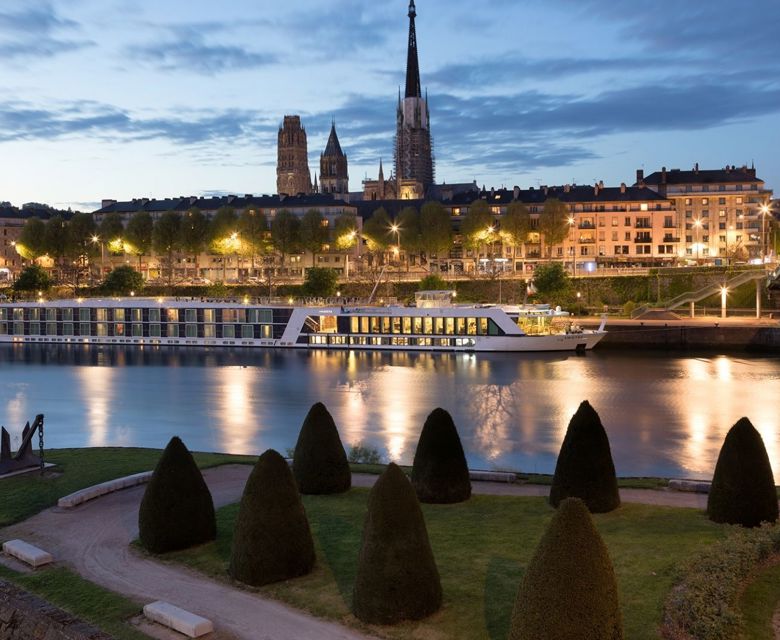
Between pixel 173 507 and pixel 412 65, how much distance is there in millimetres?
177048

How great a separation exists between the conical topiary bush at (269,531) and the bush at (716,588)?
5373 millimetres

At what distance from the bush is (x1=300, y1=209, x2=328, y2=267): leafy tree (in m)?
100

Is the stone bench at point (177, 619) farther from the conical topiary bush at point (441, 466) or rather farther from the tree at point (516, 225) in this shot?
the tree at point (516, 225)

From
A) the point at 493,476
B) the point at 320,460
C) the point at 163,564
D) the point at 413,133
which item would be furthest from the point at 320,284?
the point at 413,133

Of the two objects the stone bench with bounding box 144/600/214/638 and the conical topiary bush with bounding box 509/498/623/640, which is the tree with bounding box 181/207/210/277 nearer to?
the stone bench with bounding box 144/600/214/638

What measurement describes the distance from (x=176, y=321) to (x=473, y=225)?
44.3m

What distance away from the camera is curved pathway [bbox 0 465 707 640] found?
1145 centimetres

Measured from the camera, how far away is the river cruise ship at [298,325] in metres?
71.6

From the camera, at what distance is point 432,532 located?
15.2m

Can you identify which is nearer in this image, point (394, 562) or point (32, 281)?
point (394, 562)

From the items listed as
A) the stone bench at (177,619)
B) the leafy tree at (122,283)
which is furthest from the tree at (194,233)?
the stone bench at (177,619)

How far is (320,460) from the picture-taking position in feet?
60.7

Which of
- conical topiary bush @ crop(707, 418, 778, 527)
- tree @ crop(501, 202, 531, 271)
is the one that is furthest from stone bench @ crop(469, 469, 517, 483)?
tree @ crop(501, 202, 531, 271)

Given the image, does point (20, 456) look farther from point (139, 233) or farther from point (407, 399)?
point (139, 233)
